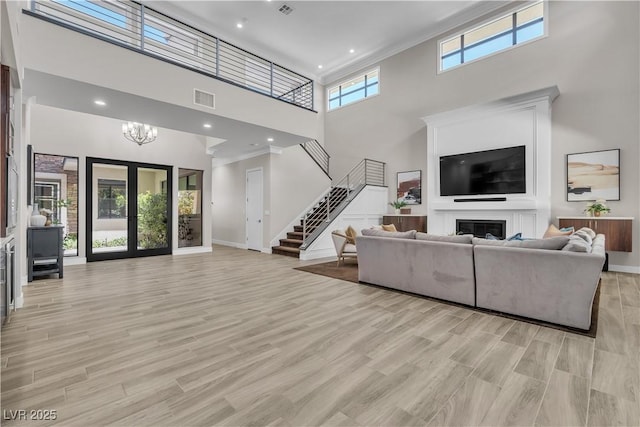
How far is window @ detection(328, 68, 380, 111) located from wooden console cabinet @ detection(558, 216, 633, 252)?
7077mm

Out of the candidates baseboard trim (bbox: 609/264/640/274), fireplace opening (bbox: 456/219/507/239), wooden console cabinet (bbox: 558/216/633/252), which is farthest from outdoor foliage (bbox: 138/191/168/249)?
baseboard trim (bbox: 609/264/640/274)

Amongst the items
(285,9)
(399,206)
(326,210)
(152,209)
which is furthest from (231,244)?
(285,9)

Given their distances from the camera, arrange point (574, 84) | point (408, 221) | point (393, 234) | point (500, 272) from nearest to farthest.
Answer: point (500, 272)
point (393, 234)
point (574, 84)
point (408, 221)

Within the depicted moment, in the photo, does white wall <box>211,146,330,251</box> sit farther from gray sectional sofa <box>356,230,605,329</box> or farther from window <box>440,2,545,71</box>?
window <box>440,2,545,71</box>

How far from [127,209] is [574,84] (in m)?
10.7

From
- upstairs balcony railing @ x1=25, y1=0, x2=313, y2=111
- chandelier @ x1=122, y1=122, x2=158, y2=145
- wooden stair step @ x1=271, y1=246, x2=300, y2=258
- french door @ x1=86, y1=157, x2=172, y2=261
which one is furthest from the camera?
wooden stair step @ x1=271, y1=246, x2=300, y2=258

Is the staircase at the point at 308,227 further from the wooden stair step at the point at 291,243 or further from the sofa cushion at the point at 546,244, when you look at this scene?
the sofa cushion at the point at 546,244

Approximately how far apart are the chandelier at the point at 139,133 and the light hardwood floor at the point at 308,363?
4.38 meters

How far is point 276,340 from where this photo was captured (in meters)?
2.75

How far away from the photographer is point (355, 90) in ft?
36.5

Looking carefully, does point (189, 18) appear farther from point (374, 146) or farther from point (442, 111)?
point (442, 111)

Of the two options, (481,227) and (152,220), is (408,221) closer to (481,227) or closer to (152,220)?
(481,227)

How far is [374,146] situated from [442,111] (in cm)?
244

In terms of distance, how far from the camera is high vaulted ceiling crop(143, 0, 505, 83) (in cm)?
778
